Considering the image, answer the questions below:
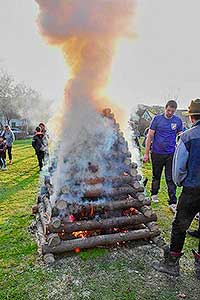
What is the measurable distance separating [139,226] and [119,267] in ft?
3.87

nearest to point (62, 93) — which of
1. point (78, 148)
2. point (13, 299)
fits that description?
point (78, 148)

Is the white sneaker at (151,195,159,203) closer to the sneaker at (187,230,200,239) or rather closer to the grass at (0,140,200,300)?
the grass at (0,140,200,300)

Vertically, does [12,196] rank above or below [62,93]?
below

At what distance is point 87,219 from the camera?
17.2 ft

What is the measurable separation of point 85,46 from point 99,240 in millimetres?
3584

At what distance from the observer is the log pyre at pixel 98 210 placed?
4.71m

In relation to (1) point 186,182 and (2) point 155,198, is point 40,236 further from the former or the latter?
(2) point 155,198

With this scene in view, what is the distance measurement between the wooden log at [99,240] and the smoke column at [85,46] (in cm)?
139

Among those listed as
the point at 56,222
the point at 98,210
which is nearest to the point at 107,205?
the point at 98,210

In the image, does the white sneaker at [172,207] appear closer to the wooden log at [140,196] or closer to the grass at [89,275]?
the grass at [89,275]

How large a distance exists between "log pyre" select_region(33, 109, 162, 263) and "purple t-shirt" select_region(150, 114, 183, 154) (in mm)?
1223

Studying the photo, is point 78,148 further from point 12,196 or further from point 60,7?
point 12,196

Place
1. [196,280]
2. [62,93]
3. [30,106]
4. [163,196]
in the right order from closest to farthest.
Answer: [196,280] → [62,93] → [163,196] → [30,106]

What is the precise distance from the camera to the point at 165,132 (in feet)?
22.3
